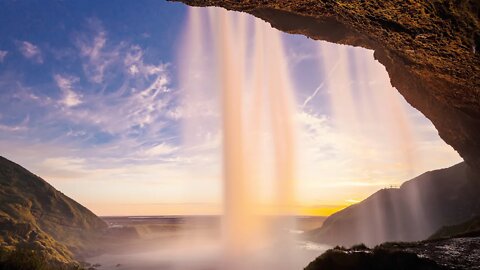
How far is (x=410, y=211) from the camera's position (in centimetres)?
8888

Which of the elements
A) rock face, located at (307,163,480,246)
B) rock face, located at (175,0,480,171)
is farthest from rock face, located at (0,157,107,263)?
rock face, located at (307,163,480,246)

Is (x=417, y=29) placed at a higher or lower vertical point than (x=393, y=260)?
higher

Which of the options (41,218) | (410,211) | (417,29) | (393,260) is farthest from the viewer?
(410,211)

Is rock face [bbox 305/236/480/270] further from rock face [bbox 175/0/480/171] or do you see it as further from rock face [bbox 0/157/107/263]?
rock face [bbox 0/157/107/263]

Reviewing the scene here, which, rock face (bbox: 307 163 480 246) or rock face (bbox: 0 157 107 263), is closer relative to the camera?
rock face (bbox: 0 157 107 263)

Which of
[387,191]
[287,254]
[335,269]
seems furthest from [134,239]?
[335,269]

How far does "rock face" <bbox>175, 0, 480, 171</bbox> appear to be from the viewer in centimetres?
1162

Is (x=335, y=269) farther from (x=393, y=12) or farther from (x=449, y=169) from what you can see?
(x=449, y=169)

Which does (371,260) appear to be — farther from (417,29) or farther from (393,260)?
(417,29)

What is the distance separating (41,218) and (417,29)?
9901 cm

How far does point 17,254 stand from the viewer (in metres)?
14.4

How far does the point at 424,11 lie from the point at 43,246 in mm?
70957

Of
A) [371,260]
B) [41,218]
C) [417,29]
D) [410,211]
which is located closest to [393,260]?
[371,260]

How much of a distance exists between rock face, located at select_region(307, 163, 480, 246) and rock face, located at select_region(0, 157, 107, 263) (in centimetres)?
8206
